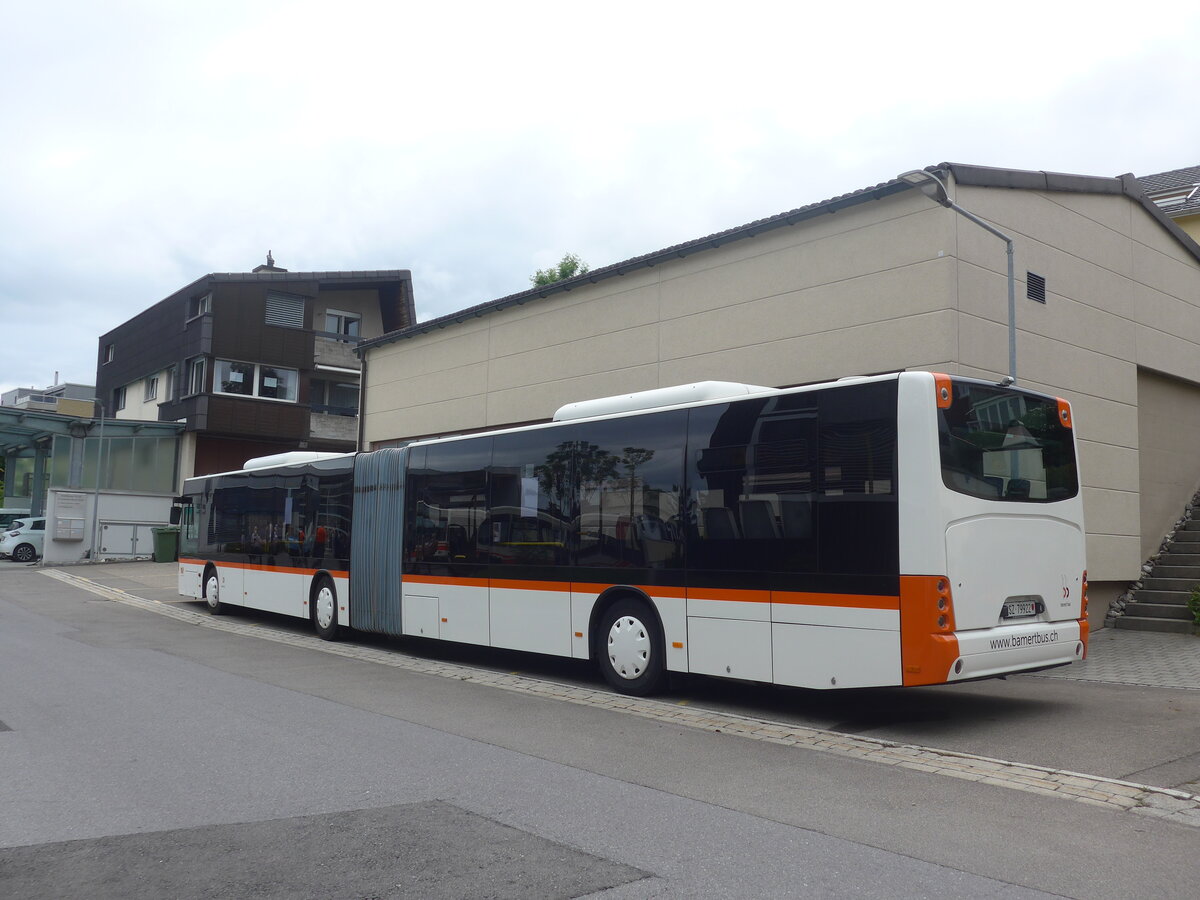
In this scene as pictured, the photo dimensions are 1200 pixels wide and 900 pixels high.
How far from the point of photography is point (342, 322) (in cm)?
4450

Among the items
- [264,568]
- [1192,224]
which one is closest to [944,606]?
[264,568]

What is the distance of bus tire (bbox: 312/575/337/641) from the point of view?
16.1 meters

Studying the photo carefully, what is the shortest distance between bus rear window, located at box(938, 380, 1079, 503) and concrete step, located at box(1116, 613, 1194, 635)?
7061 mm

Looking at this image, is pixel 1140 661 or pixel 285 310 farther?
pixel 285 310

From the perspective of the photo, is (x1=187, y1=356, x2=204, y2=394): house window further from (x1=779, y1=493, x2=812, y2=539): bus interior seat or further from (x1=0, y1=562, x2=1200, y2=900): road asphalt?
(x1=779, y1=493, x2=812, y2=539): bus interior seat

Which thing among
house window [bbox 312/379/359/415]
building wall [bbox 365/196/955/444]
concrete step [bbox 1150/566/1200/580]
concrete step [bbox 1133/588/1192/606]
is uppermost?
house window [bbox 312/379/359/415]

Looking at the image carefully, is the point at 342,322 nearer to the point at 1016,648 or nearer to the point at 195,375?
the point at 195,375

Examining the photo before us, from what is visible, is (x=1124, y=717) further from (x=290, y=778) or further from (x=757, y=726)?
(x=290, y=778)

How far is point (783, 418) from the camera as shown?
9.23m

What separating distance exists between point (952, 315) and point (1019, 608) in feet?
18.1

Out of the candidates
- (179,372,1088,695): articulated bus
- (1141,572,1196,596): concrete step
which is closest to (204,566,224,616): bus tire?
(179,372,1088,695): articulated bus

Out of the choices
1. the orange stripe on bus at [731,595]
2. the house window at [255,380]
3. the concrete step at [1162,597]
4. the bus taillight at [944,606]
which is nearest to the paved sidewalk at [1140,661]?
the concrete step at [1162,597]

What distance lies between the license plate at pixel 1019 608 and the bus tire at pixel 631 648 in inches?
127

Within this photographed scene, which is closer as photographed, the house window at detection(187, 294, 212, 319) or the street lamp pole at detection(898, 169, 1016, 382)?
the street lamp pole at detection(898, 169, 1016, 382)
